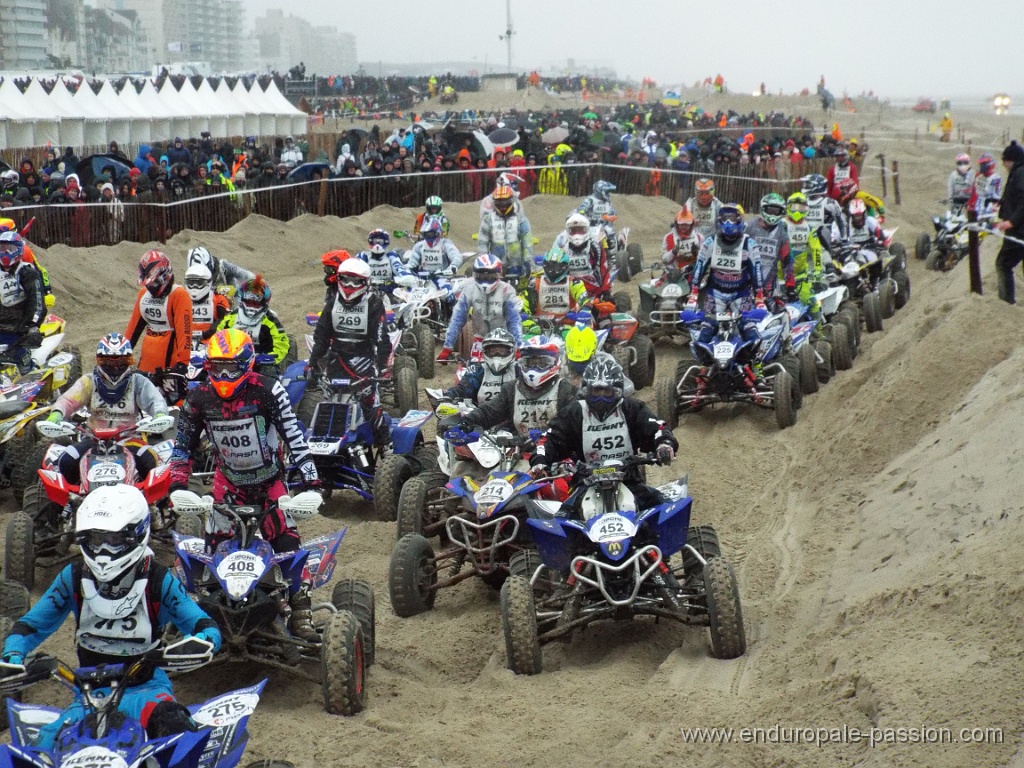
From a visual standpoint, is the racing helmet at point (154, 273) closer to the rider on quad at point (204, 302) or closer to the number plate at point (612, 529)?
the rider on quad at point (204, 302)

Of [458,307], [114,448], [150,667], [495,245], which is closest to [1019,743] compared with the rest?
[150,667]

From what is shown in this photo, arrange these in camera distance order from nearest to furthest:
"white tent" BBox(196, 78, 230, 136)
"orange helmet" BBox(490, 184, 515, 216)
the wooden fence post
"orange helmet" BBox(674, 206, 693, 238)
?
the wooden fence post → "orange helmet" BBox(490, 184, 515, 216) → "orange helmet" BBox(674, 206, 693, 238) → "white tent" BBox(196, 78, 230, 136)

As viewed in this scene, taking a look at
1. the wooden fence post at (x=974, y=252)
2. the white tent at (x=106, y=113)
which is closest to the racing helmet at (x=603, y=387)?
the wooden fence post at (x=974, y=252)

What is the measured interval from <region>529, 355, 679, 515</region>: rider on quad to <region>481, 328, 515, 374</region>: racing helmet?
2.17 metres

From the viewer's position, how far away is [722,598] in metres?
7.98

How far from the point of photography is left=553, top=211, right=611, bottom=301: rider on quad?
1753 centimetres

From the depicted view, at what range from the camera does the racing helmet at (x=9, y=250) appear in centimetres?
1318

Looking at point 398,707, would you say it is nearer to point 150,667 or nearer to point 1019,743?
point 150,667

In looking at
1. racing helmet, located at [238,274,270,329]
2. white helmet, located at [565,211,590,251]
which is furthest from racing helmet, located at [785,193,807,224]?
racing helmet, located at [238,274,270,329]

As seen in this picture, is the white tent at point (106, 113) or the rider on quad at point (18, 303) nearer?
the rider on quad at point (18, 303)

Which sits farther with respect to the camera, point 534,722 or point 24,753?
point 534,722

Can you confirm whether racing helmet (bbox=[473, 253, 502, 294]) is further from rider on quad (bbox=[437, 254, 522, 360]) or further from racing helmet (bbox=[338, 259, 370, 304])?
racing helmet (bbox=[338, 259, 370, 304])

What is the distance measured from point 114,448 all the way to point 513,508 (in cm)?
310

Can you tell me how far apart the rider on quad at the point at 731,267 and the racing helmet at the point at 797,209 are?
300 centimetres
